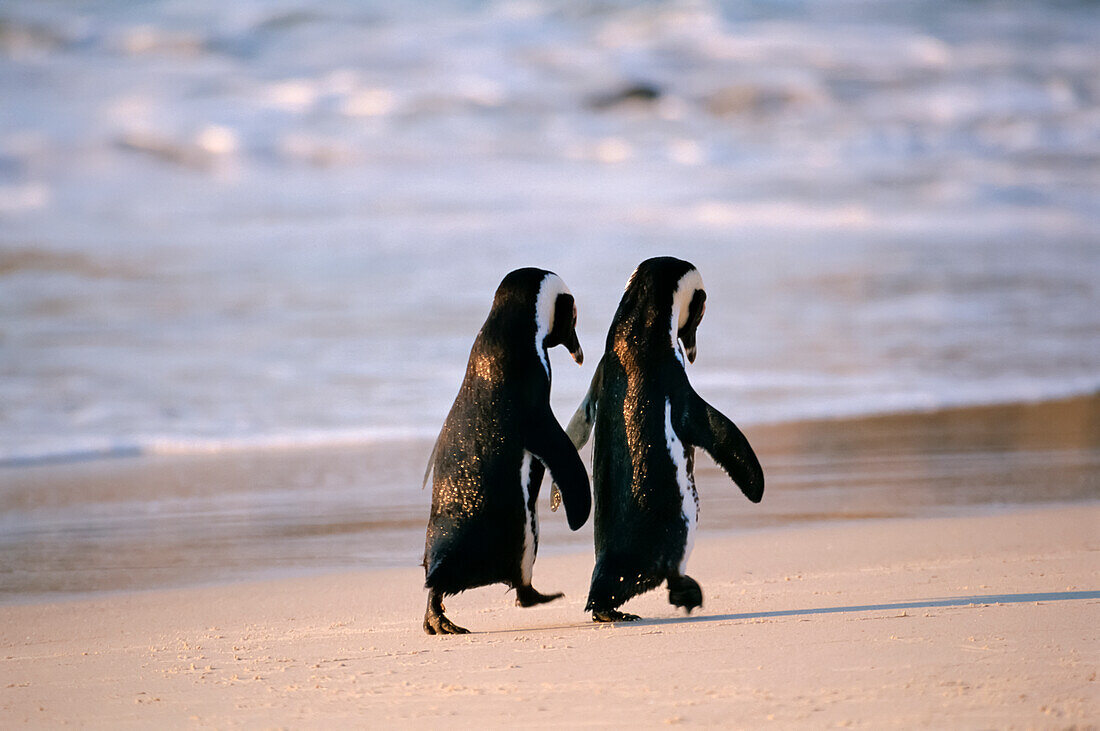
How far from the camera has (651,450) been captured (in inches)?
197

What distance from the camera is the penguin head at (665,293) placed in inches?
202

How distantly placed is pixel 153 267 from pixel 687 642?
17403mm

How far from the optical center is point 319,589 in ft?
19.2

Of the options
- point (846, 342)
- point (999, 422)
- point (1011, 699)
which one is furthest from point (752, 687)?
point (846, 342)

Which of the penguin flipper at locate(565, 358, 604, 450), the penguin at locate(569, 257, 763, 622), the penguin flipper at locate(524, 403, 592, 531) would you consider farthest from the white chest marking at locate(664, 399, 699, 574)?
the penguin flipper at locate(565, 358, 604, 450)

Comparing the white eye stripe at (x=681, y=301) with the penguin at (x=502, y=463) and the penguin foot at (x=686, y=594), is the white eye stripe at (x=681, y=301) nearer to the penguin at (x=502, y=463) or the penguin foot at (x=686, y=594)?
the penguin at (x=502, y=463)

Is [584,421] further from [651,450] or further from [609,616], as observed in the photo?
[609,616]

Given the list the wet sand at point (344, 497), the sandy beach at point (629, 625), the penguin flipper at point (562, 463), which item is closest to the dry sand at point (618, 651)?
the sandy beach at point (629, 625)

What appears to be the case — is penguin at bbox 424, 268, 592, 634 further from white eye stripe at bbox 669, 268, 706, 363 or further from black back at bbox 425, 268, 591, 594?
white eye stripe at bbox 669, 268, 706, 363

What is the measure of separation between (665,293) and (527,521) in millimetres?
1004

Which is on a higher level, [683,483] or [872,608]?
[683,483]

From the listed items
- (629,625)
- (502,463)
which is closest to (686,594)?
(629,625)

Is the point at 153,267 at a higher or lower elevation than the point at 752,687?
higher

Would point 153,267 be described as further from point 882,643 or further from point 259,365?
point 882,643
